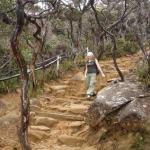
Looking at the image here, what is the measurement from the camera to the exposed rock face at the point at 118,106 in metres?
9.11

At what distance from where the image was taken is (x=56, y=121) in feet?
36.4

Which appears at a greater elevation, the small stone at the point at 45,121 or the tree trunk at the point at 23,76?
the tree trunk at the point at 23,76

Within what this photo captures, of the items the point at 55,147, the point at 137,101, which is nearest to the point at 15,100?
the point at 55,147

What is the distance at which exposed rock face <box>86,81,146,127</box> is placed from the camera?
359 inches

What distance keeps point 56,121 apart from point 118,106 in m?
2.20

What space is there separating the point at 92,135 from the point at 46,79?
576cm

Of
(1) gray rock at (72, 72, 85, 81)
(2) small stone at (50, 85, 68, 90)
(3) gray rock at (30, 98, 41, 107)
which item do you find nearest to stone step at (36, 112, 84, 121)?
(3) gray rock at (30, 98, 41, 107)

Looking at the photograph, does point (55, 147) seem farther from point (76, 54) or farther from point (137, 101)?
point (76, 54)

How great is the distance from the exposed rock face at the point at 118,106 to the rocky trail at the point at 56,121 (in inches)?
13.1

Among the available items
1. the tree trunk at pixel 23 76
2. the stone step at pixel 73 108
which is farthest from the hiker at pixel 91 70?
the tree trunk at pixel 23 76

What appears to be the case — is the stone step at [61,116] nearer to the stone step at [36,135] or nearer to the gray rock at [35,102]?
the gray rock at [35,102]

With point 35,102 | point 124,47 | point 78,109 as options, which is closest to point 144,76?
point 78,109

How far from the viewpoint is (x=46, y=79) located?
15250 millimetres

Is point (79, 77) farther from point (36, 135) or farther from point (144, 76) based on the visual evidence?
point (36, 135)
